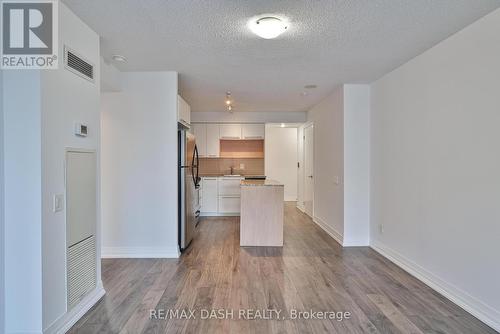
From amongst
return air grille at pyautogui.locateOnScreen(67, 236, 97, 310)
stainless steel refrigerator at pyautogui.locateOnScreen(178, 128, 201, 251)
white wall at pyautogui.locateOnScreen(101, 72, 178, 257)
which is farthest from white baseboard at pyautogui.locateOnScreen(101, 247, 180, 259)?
return air grille at pyautogui.locateOnScreen(67, 236, 97, 310)

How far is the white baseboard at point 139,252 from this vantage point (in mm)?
3670

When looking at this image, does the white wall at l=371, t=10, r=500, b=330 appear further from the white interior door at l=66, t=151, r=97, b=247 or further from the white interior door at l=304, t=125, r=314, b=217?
the white interior door at l=66, t=151, r=97, b=247

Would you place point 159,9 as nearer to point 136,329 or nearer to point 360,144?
point 136,329

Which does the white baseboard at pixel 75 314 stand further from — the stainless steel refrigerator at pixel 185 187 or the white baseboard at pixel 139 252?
the stainless steel refrigerator at pixel 185 187

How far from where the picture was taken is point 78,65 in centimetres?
225

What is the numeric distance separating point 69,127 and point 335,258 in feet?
11.1

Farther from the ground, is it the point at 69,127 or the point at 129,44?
the point at 129,44

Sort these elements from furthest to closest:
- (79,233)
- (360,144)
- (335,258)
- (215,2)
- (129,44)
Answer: (360,144) < (335,258) < (129,44) < (79,233) < (215,2)

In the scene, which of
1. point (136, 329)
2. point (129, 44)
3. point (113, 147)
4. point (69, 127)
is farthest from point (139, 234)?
point (129, 44)

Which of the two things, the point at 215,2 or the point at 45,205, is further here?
the point at 215,2

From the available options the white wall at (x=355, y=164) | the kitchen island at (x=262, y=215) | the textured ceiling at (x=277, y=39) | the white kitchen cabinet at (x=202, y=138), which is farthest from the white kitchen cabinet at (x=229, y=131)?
the white wall at (x=355, y=164)

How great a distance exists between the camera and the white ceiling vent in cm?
212

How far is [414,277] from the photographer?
3025 millimetres

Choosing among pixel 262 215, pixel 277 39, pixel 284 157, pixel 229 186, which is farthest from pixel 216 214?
pixel 277 39
